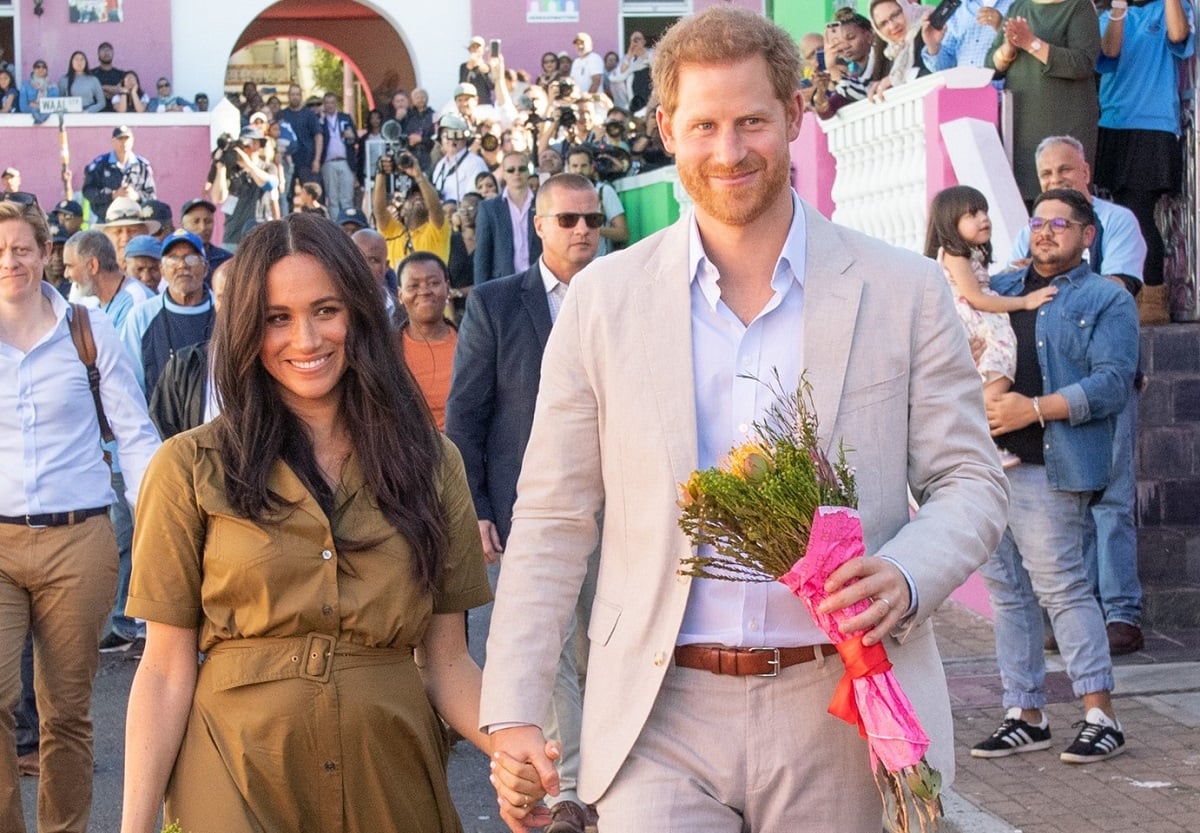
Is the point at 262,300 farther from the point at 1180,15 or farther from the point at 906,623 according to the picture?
the point at 1180,15

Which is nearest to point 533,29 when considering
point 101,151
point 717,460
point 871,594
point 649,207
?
point 101,151

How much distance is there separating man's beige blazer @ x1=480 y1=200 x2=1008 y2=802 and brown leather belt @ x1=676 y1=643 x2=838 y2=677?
7 centimetres

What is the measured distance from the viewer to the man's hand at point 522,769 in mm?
3322

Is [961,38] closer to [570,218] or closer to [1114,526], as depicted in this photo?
[1114,526]

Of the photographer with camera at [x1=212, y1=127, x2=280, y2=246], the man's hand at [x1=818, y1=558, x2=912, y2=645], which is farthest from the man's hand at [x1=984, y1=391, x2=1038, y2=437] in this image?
the photographer with camera at [x1=212, y1=127, x2=280, y2=246]

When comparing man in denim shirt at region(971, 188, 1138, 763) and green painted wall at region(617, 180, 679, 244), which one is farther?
green painted wall at region(617, 180, 679, 244)

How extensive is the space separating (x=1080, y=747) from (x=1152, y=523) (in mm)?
2860

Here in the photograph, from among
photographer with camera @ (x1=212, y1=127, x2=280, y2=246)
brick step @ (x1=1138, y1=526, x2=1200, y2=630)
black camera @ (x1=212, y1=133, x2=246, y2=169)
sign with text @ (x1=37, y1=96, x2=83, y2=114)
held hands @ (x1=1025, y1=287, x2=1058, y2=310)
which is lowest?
brick step @ (x1=1138, y1=526, x2=1200, y2=630)

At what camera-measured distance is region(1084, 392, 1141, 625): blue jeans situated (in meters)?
8.68

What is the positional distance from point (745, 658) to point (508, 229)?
13010 millimetres

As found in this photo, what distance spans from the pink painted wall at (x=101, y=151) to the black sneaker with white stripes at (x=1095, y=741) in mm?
26519

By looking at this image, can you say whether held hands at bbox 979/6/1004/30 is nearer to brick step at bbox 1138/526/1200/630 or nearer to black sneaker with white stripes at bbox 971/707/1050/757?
brick step at bbox 1138/526/1200/630

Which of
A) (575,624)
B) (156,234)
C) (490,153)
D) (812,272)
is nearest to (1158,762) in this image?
(575,624)

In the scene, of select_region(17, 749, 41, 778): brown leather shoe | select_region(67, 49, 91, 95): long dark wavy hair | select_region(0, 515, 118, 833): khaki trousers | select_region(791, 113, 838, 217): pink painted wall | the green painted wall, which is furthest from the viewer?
select_region(67, 49, 91, 95): long dark wavy hair
